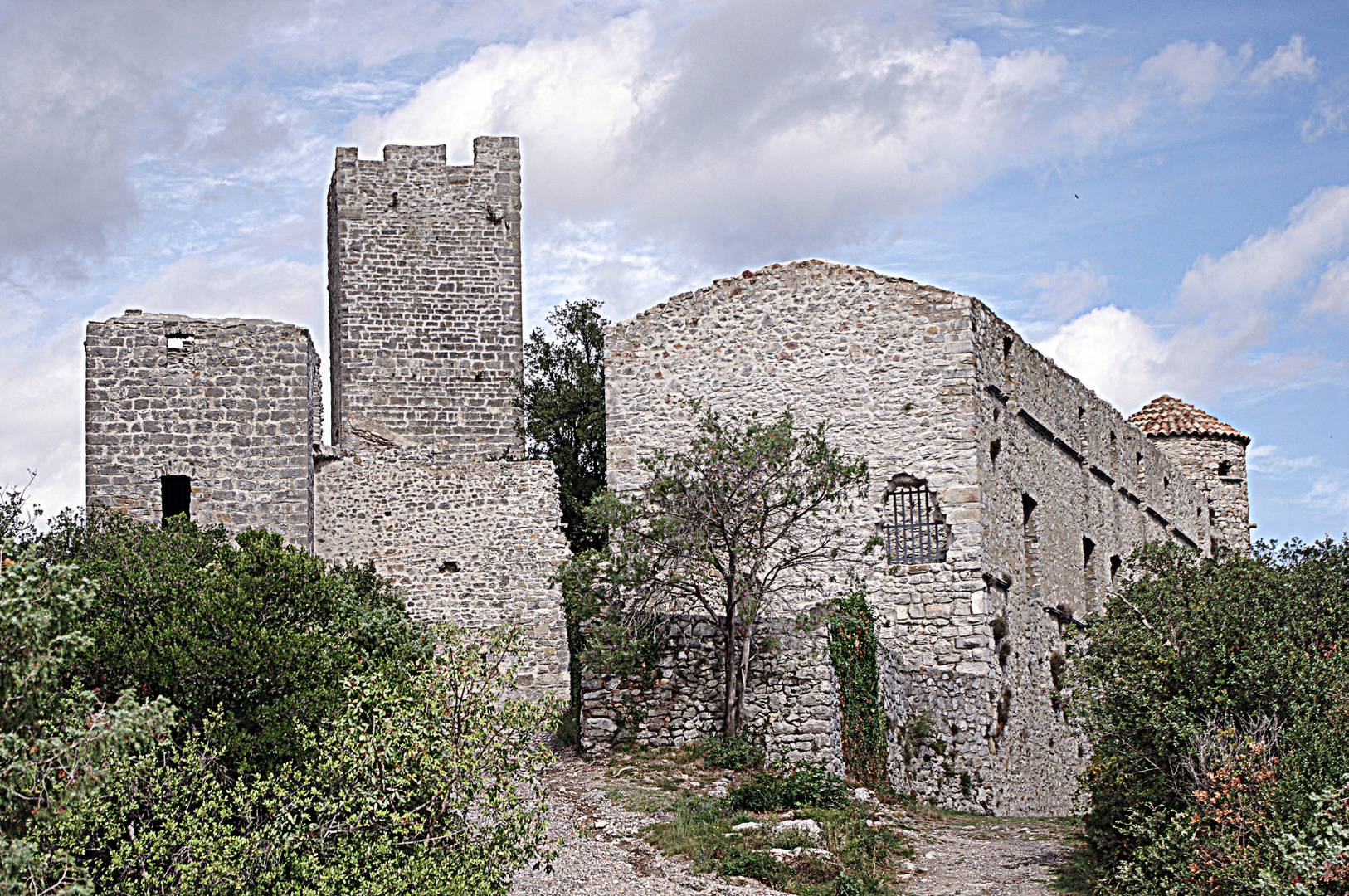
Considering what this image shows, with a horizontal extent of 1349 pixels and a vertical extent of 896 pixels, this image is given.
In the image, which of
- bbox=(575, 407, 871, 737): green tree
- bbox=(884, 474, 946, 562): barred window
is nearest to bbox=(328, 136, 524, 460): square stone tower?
bbox=(884, 474, 946, 562): barred window

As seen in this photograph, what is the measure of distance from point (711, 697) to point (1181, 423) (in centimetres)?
2229

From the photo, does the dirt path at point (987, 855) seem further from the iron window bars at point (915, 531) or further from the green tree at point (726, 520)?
the iron window bars at point (915, 531)

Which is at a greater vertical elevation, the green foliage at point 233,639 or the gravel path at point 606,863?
the green foliage at point 233,639

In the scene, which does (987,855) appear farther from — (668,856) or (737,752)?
(668,856)

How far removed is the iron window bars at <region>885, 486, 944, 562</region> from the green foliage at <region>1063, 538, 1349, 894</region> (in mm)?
5396

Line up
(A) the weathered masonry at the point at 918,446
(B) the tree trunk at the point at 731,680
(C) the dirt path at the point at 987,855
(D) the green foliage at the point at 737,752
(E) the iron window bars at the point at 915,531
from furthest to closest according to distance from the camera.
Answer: (E) the iron window bars at the point at 915,531, (A) the weathered masonry at the point at 918,446, (B) the tree trunk at the point at 731,680, (D) the green foliage at the point at 737,752, (C) the dirt path at the point at 987,855

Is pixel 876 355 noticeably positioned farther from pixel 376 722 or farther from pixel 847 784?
pixel 376 722

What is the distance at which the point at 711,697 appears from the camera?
15695 mm

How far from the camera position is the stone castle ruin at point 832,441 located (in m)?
17.2

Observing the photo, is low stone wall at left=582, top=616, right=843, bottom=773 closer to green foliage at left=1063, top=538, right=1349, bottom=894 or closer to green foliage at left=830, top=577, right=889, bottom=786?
green foliage at left=830, top=577, right=889, bottom=786

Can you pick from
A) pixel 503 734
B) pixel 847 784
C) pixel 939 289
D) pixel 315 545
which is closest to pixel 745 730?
pixel 847 784

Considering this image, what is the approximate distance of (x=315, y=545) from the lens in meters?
20.5

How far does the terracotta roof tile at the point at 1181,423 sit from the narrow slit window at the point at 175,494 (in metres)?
23.4

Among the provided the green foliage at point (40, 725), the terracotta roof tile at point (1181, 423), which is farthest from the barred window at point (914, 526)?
the terracotta roof tile at point (1181, 423)
